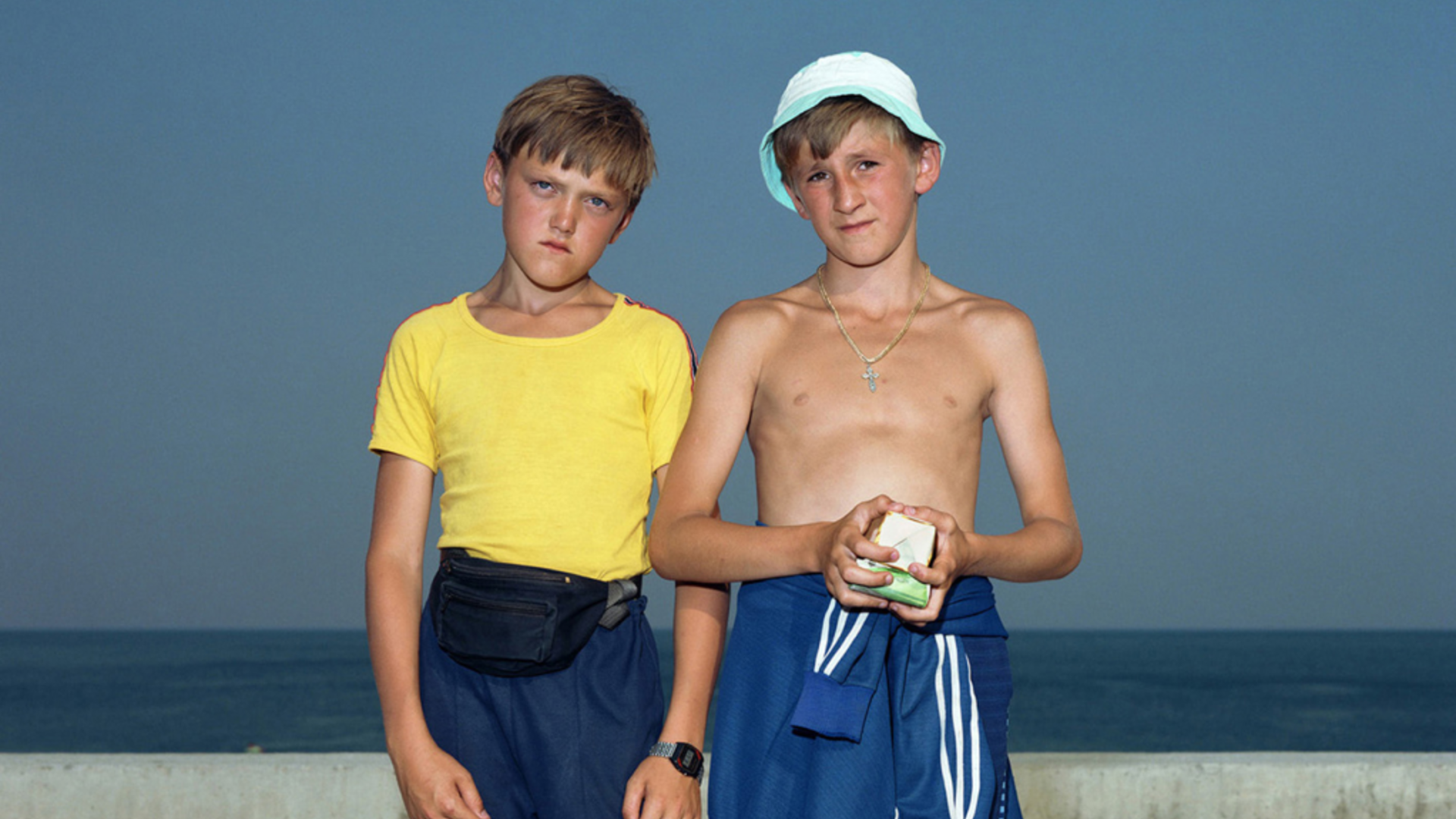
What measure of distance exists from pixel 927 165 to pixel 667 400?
72cm

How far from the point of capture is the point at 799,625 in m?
2.33

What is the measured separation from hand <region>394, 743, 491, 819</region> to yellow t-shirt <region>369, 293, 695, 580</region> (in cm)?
40

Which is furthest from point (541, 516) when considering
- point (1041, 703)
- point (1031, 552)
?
point (1041, 703)

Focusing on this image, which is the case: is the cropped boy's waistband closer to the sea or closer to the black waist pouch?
the black waist pouch

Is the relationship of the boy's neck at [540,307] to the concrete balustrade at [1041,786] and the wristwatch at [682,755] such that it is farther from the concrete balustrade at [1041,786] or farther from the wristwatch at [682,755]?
the concrete balustrade at [1041,786]

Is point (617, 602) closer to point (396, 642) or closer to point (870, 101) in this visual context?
point (396, 642)

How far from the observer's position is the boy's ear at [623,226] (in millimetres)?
2715

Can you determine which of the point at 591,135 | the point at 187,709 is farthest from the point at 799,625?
the point at 187,709

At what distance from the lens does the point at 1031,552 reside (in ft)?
7.49

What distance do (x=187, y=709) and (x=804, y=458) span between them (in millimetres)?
61990

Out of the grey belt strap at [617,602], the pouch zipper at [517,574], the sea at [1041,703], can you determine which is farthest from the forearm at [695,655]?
the sea at [1041,703]

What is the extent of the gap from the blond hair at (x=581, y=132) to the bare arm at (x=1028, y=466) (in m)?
0.84

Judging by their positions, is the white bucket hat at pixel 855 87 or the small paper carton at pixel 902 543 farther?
the white bucket hat at pixel 855 87

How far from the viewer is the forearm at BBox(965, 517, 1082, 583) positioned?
7.20ft
